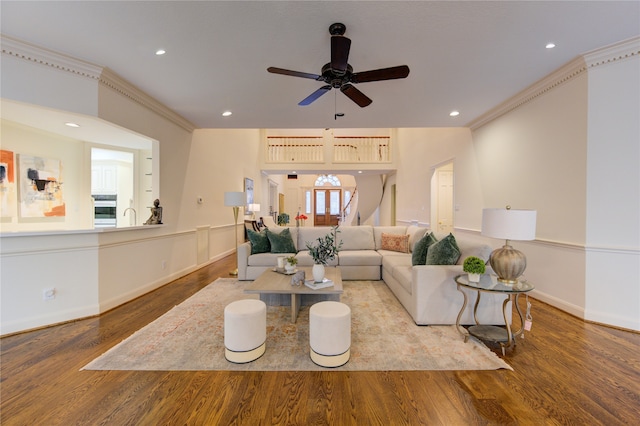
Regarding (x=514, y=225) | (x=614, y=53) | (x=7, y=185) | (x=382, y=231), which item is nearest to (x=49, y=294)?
(x=7, y=185)

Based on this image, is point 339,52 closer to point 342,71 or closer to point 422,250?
point 342,71

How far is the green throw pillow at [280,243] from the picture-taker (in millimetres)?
4469

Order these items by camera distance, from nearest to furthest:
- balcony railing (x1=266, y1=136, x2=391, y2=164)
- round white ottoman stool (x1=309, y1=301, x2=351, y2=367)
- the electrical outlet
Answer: round white ottoman stool (x1=309, y1=301, x2=351, y2=367)
the electrical outlet
balcony railing (x1=266, y1=136, x2=391, y2=164)

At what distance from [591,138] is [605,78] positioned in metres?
0.62

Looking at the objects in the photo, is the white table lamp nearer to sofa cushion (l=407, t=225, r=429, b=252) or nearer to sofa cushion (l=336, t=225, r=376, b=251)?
sofa cushion (l=407, t=225, r=429, b=252)

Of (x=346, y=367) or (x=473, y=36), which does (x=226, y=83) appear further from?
(x=346, y=367)

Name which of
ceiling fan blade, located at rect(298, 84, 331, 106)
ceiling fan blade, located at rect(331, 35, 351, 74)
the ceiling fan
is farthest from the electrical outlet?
ceiling fan blade, located at rect(331, 35, 351, 74)

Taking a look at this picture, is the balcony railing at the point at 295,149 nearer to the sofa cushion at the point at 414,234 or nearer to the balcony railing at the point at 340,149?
the balcony railing at the point at 340,149

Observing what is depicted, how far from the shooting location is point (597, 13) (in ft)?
7.04

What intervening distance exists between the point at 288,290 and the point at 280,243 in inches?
73.1

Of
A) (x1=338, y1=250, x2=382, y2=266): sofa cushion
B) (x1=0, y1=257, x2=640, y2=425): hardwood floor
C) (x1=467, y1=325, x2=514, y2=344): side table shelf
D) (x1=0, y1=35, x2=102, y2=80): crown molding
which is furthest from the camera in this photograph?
(x1=338, y1=250, x2=382, y2=266): sofa cushion

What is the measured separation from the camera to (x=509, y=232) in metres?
2.15

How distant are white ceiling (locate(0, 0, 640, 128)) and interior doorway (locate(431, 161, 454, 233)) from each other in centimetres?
288

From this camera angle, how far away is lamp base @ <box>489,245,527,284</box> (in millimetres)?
2191
